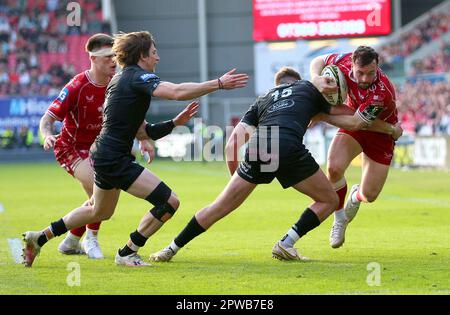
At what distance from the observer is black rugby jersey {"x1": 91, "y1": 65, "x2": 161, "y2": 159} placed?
905cm

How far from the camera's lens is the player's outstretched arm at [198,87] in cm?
854

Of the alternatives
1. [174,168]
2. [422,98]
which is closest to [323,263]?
[174,168]

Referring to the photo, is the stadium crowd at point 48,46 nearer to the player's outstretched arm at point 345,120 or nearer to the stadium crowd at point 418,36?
the stadium crowd at point 418,36

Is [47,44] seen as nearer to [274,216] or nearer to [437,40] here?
[437,40]

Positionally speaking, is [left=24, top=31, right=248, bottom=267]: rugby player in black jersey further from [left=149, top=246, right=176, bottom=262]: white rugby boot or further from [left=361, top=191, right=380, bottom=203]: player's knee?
[left=361, top=191, right=380, bottom=203]: player's knee

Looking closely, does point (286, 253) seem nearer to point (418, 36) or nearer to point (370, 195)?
point (370, 195)

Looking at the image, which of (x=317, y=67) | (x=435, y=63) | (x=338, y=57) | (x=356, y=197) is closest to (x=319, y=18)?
(x=435, y=63)

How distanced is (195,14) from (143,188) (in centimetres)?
3806

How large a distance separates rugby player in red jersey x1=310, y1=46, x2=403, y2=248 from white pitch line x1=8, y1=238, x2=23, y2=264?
3.46m

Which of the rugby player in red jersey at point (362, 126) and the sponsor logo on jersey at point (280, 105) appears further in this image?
the rugby player in red jersey at point (362, 126)

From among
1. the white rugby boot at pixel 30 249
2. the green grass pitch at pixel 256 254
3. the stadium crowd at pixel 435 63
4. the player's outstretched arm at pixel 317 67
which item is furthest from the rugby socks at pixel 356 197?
the stadium crowd at pixel 435 63

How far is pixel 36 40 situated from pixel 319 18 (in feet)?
55.9

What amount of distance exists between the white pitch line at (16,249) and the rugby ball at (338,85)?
3.64 metres

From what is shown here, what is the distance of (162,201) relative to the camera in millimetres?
9250
